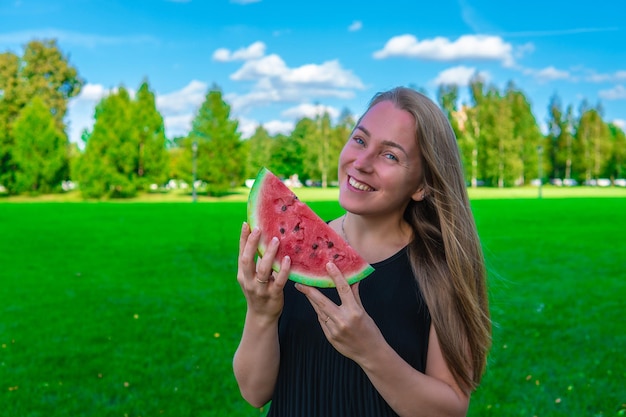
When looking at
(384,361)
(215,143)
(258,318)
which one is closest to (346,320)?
(384,361)

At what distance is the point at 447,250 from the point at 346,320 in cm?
56

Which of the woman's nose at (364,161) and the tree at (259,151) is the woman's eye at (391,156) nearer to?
the woman's nose at (364,161)

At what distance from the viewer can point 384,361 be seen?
1.80 meters

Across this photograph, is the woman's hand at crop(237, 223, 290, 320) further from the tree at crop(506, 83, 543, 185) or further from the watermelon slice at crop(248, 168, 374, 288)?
the tree at crop(506, 83, 543, 185)

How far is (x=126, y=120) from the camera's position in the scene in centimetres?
5291

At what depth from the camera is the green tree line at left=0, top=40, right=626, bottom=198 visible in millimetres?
51312

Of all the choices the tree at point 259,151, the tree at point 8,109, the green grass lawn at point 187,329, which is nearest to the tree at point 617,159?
the tree at point 259,151

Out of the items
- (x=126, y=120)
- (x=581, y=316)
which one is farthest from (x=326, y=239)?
(x=126, y=120)

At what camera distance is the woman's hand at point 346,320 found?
1694 mm

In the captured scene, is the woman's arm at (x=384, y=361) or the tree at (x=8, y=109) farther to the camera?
the tree at (x=8, y=109)

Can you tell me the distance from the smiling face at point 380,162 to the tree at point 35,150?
5358 centimetres

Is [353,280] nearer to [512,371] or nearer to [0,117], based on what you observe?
[512,371]

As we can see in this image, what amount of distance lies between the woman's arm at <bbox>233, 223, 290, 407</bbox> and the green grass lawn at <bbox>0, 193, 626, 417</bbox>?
1.44m

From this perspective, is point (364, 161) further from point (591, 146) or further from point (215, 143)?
point (591, 146)
